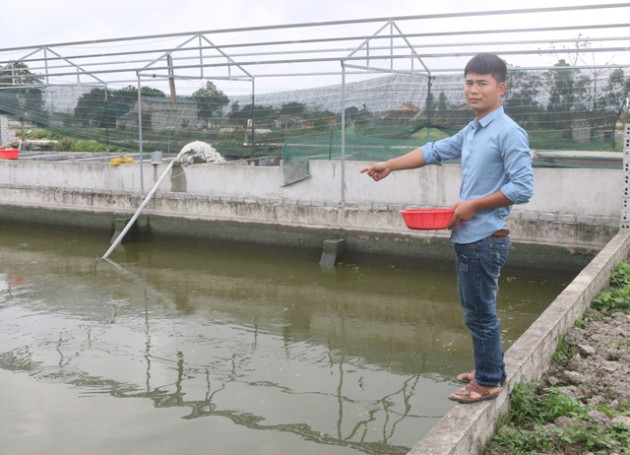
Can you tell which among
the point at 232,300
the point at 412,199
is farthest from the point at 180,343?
the point at 412,199

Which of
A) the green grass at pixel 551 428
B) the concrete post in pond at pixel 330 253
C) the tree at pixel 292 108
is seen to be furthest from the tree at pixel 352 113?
the green grass at pixel 551 428

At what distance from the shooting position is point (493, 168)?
9.16 feet

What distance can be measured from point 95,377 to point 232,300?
2.43m

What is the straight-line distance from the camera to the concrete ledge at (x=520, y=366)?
2601 mm

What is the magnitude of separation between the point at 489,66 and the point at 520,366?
1.51m

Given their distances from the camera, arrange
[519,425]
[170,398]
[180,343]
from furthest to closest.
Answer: [180,343], [170,398], [519,425]

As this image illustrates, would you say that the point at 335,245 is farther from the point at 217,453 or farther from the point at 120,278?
the point at 217,453

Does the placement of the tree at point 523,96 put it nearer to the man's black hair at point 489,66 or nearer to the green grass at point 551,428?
the green grass at point 551,428

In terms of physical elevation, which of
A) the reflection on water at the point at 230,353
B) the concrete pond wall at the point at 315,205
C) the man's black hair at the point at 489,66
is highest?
the man's black hair at the point at 489,66

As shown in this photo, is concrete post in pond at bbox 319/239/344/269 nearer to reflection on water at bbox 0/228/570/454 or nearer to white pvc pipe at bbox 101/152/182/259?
reflection on water at bbox 0/228/570/454

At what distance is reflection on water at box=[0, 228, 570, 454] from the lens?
415cm

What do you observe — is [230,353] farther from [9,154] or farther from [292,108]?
[9,154]

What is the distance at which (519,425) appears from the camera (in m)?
3.12

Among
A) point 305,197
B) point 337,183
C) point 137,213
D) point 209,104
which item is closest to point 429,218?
point 337,183
